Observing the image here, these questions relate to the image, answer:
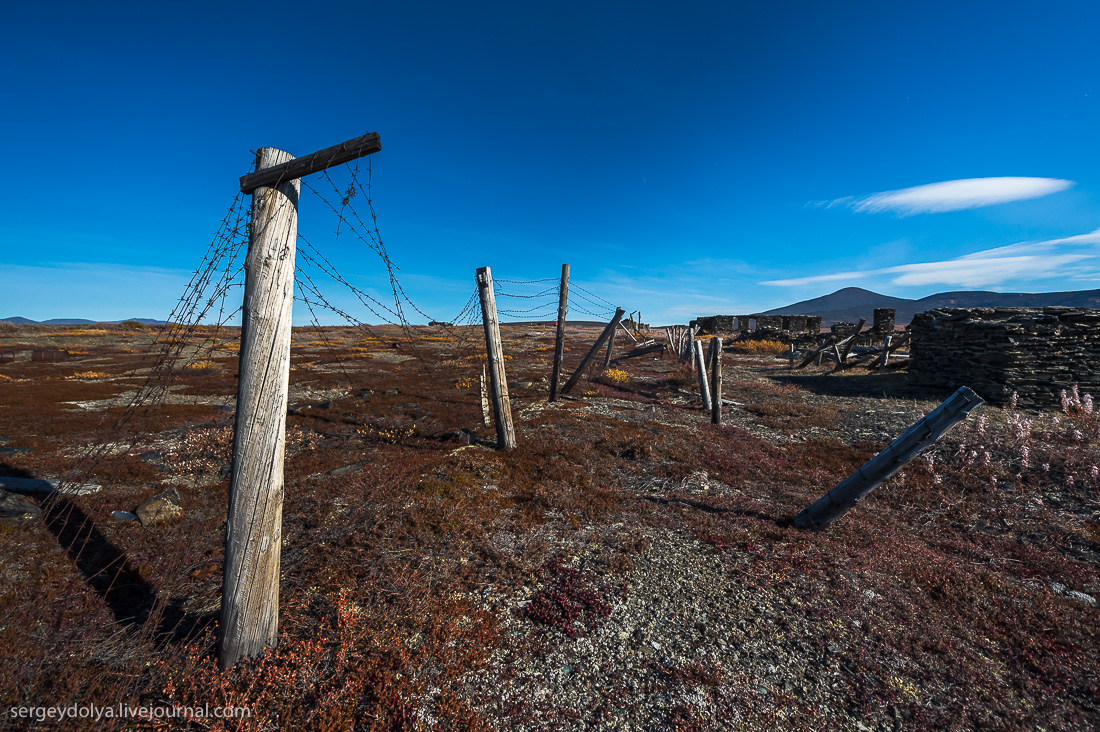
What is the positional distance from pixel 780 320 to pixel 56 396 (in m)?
53.0

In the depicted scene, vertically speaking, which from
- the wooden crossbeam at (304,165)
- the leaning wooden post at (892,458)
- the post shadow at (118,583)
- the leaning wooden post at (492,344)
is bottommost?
the post shadow at (118,583)

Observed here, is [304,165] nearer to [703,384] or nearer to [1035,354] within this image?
[703,384]

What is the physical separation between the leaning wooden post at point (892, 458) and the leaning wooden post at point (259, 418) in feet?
23.7

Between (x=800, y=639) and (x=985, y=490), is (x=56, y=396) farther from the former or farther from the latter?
(x=985, y=490)

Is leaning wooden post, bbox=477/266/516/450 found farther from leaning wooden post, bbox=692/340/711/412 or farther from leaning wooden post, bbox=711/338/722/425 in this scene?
leaning wooden post, bbox=692/340/711/412

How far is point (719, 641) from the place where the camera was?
14.0ft

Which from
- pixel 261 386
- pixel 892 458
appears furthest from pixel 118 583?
pixel 892 458

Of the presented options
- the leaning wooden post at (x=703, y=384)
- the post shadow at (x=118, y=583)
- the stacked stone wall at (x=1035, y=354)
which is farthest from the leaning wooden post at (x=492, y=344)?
the stacked stone wall at (x=1035, y=354)

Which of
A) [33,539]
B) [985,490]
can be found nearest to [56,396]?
[33,539]

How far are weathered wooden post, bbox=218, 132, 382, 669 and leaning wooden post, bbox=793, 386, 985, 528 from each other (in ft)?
23.7

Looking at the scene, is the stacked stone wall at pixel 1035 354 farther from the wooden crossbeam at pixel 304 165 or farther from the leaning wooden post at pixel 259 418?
the leaning wooden post at pixel 259 418

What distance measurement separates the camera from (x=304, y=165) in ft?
11.7

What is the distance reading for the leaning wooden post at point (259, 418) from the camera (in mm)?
3504

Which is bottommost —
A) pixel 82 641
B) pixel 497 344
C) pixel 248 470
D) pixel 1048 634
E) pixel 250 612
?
pixel 1048 634
